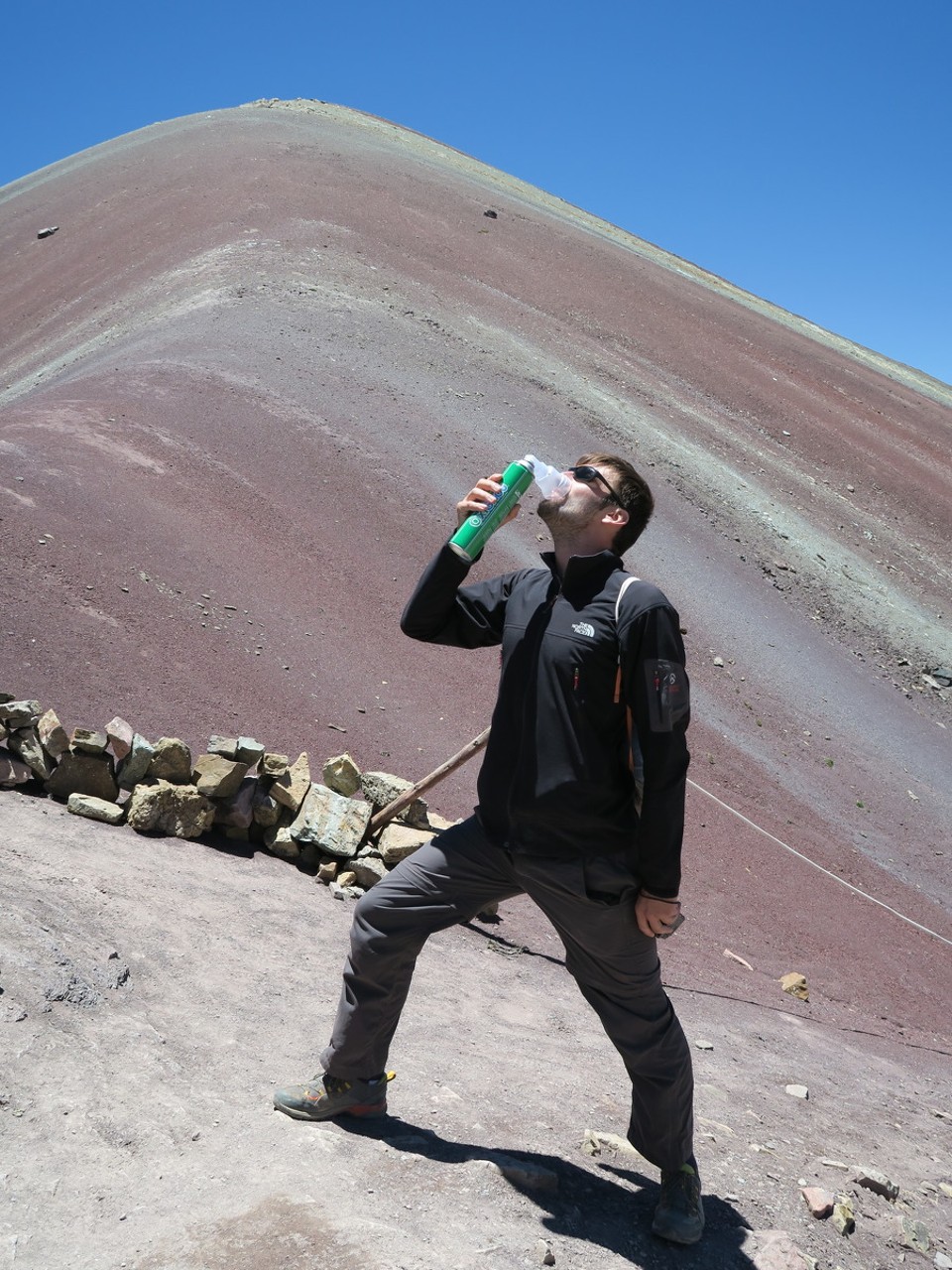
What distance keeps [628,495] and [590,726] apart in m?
0.70

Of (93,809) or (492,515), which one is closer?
(492,515)

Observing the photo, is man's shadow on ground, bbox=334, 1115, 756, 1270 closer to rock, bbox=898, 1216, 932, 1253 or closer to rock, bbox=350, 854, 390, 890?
rock, bbox=898, 1216, 932, 1253

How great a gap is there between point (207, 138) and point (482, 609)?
113 ft

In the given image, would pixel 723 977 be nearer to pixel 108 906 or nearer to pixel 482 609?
pixel 108 906

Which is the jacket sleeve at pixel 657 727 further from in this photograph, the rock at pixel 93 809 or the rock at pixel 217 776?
the rock at pixel 93 809

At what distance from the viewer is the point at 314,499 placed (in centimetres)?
1309

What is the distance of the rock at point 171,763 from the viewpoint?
21.3ft

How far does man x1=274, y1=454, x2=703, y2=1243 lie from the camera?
3.09m

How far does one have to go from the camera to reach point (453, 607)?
352 cm

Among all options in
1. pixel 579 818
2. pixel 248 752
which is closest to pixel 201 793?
pixel 248 752

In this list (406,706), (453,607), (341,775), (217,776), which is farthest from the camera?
(406,706)

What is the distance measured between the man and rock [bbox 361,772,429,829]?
139 inches

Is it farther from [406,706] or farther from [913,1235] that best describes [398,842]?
[913,1235]

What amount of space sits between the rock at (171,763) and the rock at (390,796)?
115 cm
